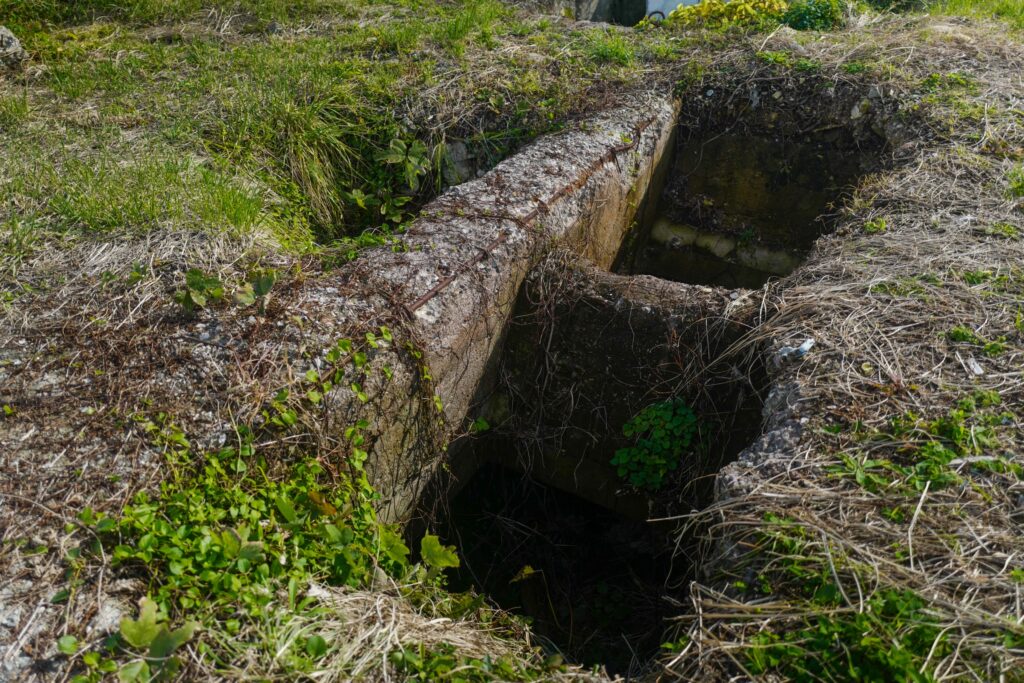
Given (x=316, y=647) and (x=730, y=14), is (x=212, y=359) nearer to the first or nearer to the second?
(x=316, y=647)

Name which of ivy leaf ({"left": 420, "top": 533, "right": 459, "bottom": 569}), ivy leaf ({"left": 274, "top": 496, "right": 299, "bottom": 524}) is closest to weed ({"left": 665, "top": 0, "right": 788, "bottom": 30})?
ivy leaf ({"left": 420, "top": 533, "right": 459, "bottom": 569})

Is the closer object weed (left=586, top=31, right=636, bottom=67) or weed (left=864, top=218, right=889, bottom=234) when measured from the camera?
weed (left=864, top=218, right=889, bottom=234)

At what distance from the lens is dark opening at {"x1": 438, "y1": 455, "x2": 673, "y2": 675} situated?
3.43 metres

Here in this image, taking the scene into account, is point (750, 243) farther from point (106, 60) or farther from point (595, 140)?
point (106, 60)

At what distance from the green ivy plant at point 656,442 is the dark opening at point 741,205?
1.58 meters

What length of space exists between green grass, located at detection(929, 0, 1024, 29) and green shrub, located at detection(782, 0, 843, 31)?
1096 mm

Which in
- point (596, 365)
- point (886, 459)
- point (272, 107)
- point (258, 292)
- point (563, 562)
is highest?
point (272, 107)

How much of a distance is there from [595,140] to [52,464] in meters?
3.13

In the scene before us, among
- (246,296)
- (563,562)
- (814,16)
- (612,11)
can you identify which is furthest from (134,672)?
(612,11)

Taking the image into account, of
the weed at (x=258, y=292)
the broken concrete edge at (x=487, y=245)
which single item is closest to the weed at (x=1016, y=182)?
the broken concrete edge at (x=487, y=245)

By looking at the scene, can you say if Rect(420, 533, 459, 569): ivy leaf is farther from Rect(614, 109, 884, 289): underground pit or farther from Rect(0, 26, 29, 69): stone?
Rect(0, 26, 29, 69): stone

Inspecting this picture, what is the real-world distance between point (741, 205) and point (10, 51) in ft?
17.5

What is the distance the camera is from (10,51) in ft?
16.4

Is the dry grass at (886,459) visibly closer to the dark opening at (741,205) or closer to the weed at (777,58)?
the dark opening at (741,205)
